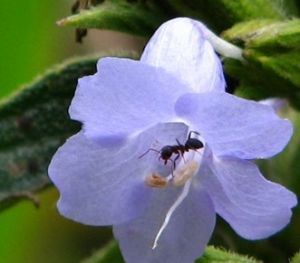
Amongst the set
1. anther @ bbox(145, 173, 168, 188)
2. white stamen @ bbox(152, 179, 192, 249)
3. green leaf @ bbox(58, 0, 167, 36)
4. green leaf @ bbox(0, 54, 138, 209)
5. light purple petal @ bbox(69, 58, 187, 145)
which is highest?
light purple petal @ bbox(69, 58, 187, 145)

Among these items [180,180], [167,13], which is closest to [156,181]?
[180,180]

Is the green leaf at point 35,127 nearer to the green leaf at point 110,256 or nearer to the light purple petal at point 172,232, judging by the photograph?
the green leaf at point 110,256

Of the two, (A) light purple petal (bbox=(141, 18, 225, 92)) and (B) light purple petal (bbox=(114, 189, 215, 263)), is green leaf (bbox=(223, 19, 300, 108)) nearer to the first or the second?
(A) light purple petal (bbox=(141, 18, 225, 92))

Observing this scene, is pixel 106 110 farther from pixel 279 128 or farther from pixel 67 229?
pixel 67 229

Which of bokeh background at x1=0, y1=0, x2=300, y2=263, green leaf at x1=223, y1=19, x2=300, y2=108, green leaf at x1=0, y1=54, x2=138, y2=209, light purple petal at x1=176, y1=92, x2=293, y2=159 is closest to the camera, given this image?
light purple petal at x1=176, y1=92, x2=293, y2=159

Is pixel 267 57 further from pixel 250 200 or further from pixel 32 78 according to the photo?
pixel 32 78

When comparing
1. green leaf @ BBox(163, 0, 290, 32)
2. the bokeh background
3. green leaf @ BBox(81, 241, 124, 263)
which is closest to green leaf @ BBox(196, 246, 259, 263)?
green leaf @ BBox(81, 241, 124, 263)

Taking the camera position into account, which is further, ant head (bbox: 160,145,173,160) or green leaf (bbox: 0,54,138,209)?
green leaf (bbox: 0,54,138,209)
